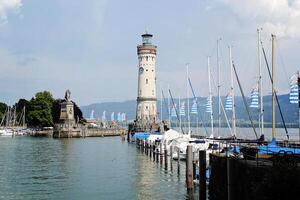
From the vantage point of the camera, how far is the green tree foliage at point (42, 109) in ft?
487

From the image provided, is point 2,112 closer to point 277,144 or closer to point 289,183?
point 277,144

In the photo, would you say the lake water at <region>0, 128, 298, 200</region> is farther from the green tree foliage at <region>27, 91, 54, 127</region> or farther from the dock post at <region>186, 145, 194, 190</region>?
the green tree foliage at <region>27, 91, 54, 127</region>

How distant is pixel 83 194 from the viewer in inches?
1352

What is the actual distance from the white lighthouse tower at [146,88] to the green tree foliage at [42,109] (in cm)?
4309

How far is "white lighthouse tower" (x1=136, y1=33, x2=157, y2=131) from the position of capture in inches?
4545

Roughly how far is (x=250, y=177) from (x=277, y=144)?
14877mm

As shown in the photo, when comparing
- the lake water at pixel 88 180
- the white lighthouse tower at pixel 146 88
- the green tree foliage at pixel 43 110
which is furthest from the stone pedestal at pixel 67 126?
the lake water at pixel 88 180

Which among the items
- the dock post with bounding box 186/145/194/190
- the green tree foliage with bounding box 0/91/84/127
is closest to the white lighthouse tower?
the green tree foliage with bounding box 0/91/84/127

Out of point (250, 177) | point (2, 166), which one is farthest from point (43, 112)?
point (250, 177)

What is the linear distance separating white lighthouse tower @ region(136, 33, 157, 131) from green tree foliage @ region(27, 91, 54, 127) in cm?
4309

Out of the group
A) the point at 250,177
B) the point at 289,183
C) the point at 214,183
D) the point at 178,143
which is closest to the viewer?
the point at 289,183

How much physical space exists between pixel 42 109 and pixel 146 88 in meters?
48.4

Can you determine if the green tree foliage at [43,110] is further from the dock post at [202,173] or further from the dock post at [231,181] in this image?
the dock post at [231,181]

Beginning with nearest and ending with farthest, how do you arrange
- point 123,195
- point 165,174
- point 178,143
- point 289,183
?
point 289,183 < point 123,195 < point 165,174 < point 178,143
